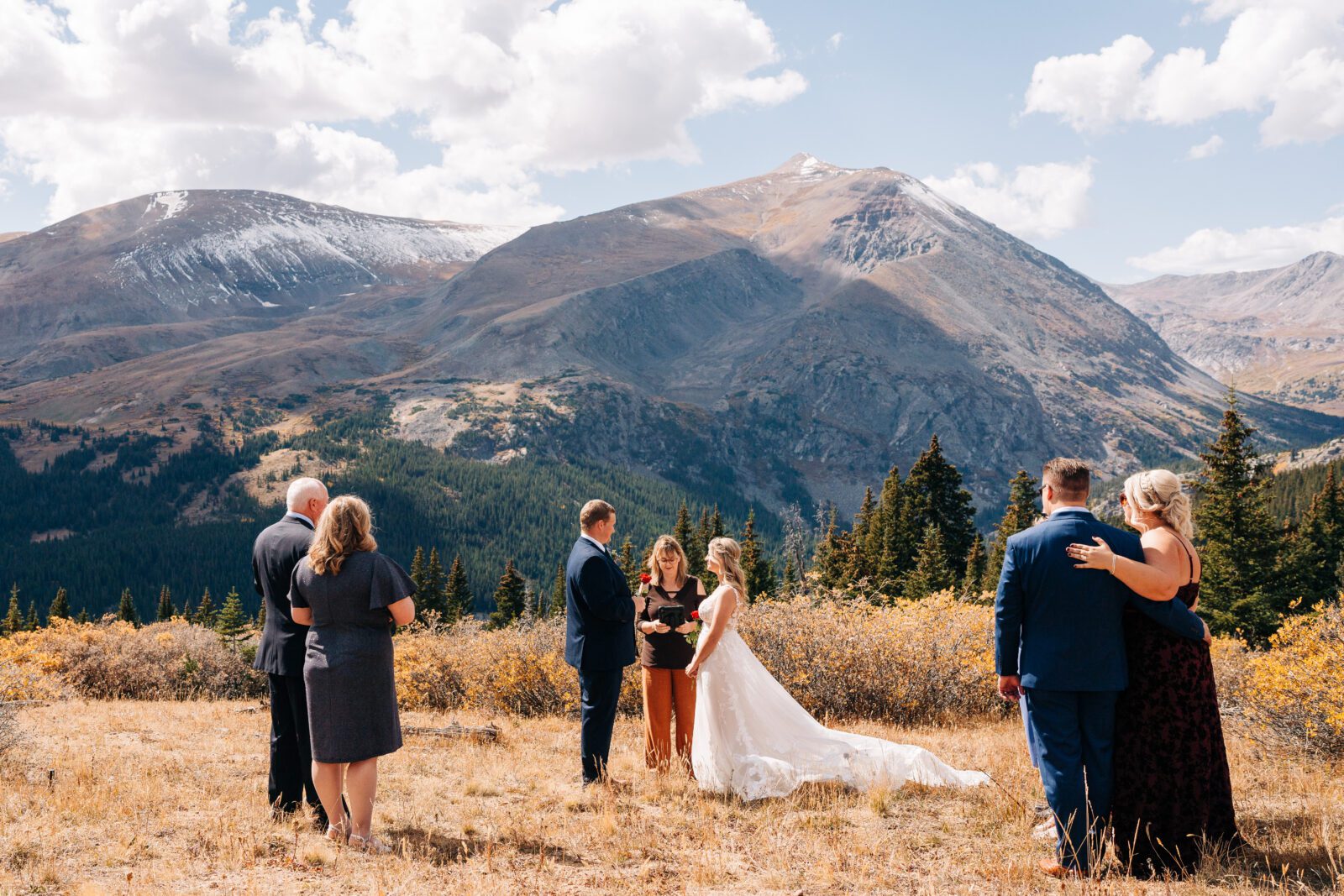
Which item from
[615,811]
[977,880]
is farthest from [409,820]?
[977,880]

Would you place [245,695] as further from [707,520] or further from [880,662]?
[707,520]

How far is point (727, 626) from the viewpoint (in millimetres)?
8602

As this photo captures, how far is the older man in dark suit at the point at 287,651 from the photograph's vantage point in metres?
6.69

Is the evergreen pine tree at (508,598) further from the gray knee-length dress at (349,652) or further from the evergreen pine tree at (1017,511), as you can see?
the gray knee-length dress at (349,652)

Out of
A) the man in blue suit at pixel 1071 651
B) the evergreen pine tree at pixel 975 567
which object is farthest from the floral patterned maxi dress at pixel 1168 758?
the evergreen pine tree at pixel 975 567

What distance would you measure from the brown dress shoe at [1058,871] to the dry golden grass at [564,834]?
0.12m

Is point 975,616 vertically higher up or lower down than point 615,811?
higher up

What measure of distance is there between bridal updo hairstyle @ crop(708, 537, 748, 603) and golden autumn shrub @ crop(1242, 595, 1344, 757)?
6.11 m

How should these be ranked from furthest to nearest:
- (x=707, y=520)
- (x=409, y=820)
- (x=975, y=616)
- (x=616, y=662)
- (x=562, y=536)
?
(x=562, y=536), (x=707, y=520), (x=975, y=616), (x=616, y=662), (x=409, y=820)

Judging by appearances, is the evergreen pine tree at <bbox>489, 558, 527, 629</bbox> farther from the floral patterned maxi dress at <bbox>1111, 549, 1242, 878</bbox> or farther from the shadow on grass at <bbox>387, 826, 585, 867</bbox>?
the floral patterned maxi dress at <bbox>1111, 549, 1242, 878</bbox>

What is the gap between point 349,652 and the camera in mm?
6148

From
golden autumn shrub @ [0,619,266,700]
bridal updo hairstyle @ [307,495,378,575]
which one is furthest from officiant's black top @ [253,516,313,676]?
golden autumn shrub @ [0,619,266,700]

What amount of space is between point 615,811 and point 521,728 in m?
5.87

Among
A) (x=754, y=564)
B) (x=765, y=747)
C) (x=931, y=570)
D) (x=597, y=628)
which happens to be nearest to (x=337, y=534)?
(x=597, y=628)
